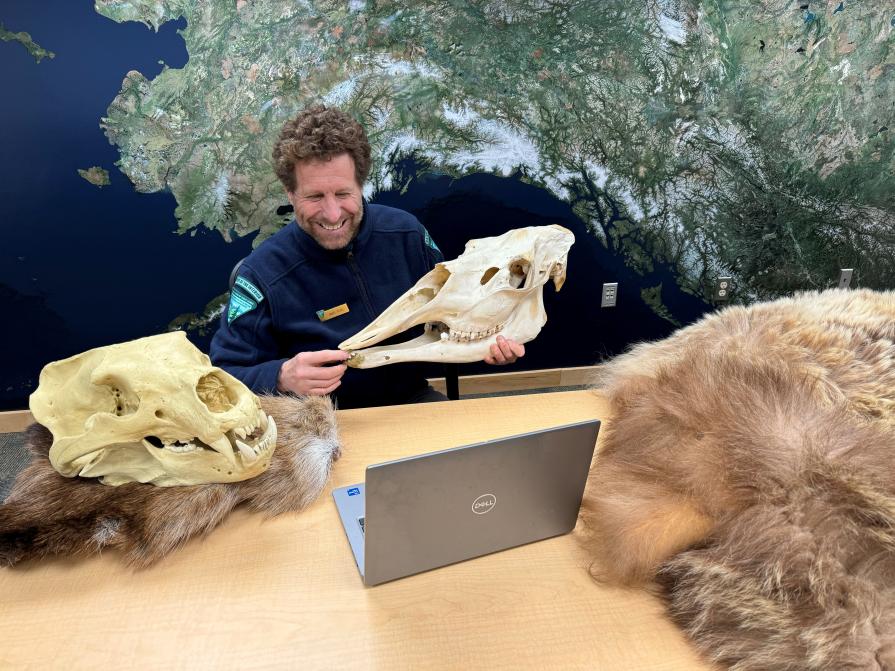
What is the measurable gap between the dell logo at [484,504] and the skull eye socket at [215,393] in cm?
52

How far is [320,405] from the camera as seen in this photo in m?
1.30

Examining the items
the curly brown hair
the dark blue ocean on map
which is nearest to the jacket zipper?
the curly brown hair

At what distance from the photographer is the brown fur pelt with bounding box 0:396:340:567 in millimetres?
956

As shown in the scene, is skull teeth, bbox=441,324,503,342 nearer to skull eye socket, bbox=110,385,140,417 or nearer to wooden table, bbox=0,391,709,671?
wooden table, bbox=0,391,709,671

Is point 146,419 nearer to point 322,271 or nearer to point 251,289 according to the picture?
point 251,289

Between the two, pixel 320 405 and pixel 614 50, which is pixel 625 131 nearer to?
pixel 614 50

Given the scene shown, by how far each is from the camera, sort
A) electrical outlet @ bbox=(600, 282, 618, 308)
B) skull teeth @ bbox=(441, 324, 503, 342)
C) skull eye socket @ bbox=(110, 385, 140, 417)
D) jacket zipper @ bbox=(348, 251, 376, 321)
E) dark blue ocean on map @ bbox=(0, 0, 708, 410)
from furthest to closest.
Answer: electrical outlet @ bbox=(600, 282, 618, 308), dark blue ocean on map @ bbox=(0, 0, 708, 410), jacket zipper @ bbox=(348, 251, 376, 321), skull teeth @ bbox=(441, 324, 503, 342), skull eye socket @ bbox=(110, 385, 140, 417)

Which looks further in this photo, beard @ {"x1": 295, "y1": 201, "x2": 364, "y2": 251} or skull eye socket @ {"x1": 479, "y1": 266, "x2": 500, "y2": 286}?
beard @ {"x1": 295, "y1": 201, "x2": 364, "y2": 251}

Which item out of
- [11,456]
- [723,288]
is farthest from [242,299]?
[723,288]

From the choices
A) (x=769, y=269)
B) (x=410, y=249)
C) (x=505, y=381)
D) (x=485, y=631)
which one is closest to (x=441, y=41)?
(x=410, y=249)

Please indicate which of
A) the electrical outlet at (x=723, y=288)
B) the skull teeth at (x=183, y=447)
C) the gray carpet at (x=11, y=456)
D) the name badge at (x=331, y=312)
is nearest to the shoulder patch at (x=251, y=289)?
the name badge at (x=331, y=312)

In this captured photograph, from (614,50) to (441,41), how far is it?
869 mm

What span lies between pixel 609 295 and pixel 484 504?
240 cm

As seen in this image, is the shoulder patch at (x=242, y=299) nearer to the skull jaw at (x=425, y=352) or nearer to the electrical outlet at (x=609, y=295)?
the skull jaw at (x=425, y=352)
